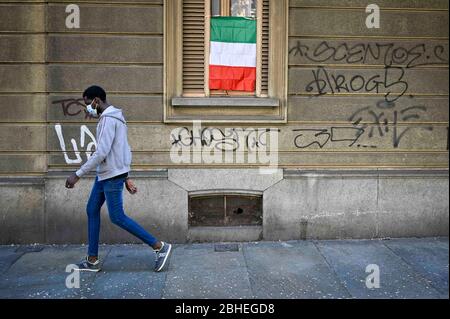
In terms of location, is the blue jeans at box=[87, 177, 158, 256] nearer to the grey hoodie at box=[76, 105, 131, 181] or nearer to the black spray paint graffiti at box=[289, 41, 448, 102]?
the grey hoodie at box=[76, 105, 131, 181]

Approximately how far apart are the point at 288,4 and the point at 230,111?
153cm

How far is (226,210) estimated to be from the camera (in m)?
6.16

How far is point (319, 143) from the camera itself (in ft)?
19.9

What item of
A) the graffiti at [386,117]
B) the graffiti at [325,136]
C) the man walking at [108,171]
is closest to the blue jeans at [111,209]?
the man walking at [108,171]

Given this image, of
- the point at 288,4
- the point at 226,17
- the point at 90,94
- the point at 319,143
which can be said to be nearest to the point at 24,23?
the point at 90,94

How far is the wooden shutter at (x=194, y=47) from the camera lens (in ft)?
19.8

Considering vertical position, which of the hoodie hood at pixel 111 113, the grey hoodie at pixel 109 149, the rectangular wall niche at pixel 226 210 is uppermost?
the hoodie hood at pixel 111 113

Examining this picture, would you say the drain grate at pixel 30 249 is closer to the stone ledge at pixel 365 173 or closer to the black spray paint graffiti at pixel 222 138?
the black spray paint graffiti at pixel 222 138

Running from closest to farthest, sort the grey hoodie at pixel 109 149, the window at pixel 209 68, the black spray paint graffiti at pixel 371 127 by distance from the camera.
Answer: the grey hoodie at pixel 109 149, the window at pixel 209 68, the black spray paint graffiti at pixel 371 127

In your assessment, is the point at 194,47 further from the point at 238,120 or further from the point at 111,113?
Answer: the point at 111,113

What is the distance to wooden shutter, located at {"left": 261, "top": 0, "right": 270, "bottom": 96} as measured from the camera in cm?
608

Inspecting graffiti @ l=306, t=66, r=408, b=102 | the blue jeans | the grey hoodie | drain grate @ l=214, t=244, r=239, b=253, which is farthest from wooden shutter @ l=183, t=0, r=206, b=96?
drain grate @ l=214, t=244, r=239, b=253

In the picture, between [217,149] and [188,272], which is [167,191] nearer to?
[217,149]

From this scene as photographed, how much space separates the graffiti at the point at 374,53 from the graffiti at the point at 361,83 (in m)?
0.14
